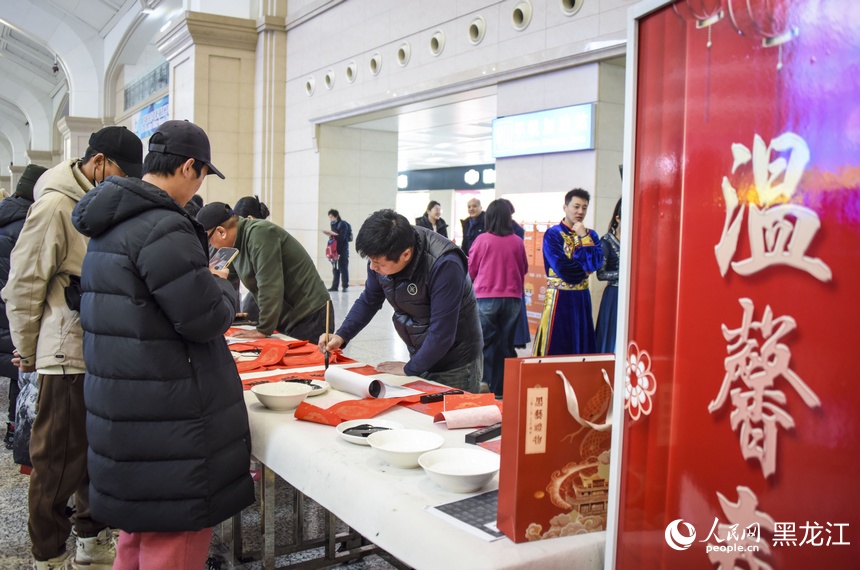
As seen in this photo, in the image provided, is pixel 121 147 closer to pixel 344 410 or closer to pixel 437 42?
pixel 344 410

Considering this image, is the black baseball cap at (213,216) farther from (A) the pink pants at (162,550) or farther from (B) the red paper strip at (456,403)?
(A) the pink pants at (162,550)

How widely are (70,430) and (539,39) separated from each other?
5.51 m

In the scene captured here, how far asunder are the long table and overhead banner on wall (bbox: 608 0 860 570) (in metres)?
0.23

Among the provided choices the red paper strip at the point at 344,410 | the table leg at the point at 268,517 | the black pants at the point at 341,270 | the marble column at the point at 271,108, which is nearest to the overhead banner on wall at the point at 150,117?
Result: the marble column at the point at 271,108

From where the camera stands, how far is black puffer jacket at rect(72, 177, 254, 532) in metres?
1.67

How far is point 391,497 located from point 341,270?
10.7 m

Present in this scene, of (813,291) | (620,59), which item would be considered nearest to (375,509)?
(813,291)

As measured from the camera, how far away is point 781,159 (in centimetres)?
76

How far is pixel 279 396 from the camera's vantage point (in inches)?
82.8

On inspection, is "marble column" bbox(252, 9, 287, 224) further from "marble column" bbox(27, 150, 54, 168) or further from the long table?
"marble column" bbox(27, 150, 54, 168)

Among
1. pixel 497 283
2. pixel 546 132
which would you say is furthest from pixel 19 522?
pixel 546 132

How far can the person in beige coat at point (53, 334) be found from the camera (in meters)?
2.30

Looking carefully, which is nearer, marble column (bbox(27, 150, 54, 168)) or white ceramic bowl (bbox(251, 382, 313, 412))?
white ceramic bowl (bbox(251, 382, 313, 412))

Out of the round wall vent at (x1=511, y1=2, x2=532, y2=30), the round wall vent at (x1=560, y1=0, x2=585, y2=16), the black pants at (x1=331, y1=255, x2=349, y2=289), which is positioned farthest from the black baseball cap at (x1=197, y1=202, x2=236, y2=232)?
the black pants at (x1=331, y1=255, x2=349, y2=289)
